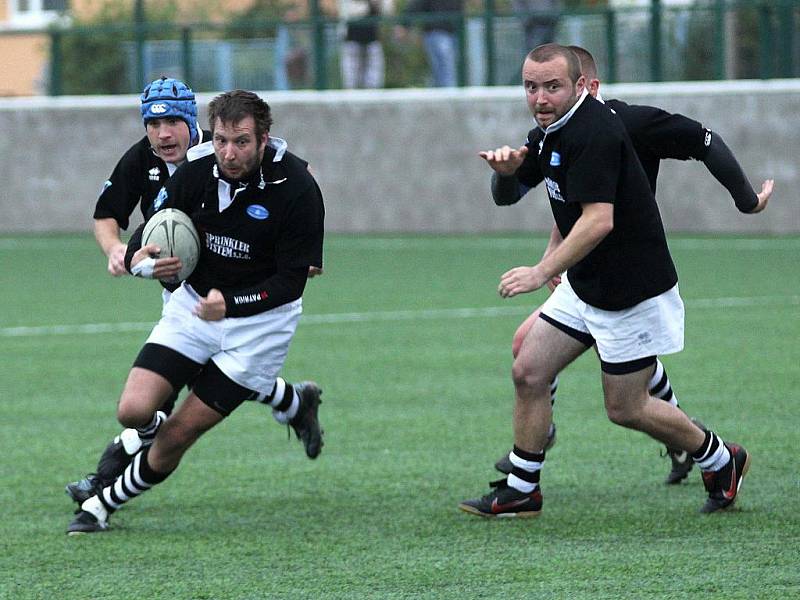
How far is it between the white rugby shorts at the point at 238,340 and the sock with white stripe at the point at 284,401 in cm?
95

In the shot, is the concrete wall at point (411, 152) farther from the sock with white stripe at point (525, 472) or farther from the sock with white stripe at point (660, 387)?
the sock with white stripe at point (525, 472)

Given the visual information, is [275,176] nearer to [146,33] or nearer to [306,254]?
[306,254]

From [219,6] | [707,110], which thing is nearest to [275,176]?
[707,110]

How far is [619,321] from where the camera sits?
263 inches

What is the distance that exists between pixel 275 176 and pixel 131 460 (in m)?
1.55

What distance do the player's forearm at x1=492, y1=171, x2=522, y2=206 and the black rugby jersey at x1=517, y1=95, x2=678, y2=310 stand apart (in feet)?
0.71

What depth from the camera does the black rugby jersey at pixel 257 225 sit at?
6.63 m

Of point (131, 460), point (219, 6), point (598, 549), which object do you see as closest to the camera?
point (598, 549)

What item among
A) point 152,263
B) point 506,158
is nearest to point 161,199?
point 152,263

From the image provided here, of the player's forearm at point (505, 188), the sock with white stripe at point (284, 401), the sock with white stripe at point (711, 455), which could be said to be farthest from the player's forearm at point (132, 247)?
the sock with white stripe at point (711, 455)

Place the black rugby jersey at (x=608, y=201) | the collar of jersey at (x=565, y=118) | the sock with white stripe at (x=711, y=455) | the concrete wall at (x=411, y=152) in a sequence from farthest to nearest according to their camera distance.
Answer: the concrete wall at (x=411, y=152) → the sock with white stripe at (x=711, y=455) → the collar of jersey at (x=565, y=118) → the black rugby jersey at (x=608, y=201)

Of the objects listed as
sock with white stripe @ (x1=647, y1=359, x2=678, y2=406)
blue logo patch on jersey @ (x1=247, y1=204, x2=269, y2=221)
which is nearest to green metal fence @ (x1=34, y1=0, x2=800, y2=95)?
sock with white stripe @ (x1=647, y1=359, x2=678, y2=406)

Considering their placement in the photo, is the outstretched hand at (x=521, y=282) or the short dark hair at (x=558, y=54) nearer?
the outstretched hand at (x=521, y=282)

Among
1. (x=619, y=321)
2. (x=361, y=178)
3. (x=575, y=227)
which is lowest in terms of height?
(x=361, y=178)
